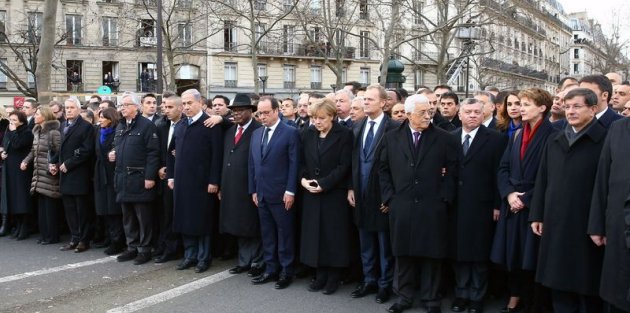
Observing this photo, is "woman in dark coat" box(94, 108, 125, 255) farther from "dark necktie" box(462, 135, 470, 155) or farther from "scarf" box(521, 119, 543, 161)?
"scarf" box(521, 119, 543, 161)

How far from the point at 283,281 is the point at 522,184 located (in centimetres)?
291

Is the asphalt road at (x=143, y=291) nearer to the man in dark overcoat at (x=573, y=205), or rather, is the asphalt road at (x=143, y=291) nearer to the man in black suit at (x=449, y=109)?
the man in dark overcoat at (x=573, y=205)

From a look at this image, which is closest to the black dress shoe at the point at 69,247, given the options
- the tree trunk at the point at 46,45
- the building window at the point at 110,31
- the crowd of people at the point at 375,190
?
the crowd of people at the point at 375,190

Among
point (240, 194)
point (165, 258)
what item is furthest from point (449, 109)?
point (165, 258)

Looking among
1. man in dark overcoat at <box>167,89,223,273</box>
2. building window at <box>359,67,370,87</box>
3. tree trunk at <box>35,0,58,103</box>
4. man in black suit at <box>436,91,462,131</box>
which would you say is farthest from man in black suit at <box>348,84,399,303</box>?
building window at <box>359,67,370,87</box>

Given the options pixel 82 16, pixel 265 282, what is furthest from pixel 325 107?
pixel 82 16

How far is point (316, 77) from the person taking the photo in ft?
171

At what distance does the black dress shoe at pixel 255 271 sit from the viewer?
24.4 feet

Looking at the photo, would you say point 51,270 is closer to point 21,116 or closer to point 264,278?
point 264,278

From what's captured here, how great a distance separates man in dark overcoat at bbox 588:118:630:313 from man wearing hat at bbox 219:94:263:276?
3.99 meters

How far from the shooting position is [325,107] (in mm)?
6664

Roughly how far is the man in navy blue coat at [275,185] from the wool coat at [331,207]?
1.21 feet

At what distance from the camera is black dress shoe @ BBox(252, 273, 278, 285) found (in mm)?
7117

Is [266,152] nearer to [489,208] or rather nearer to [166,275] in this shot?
[166,275]
